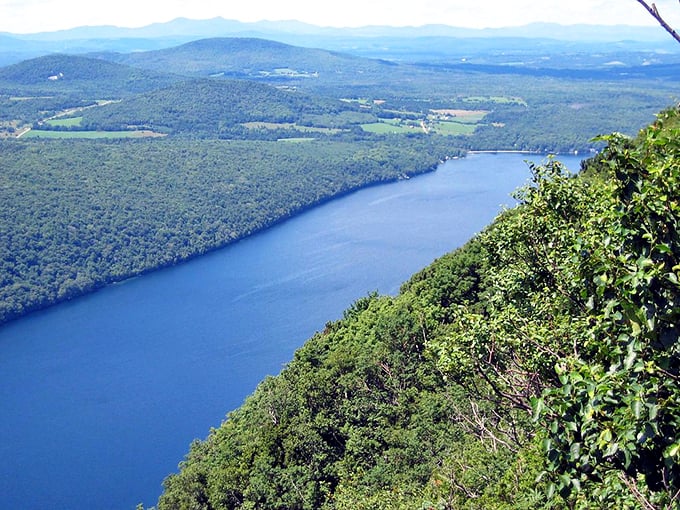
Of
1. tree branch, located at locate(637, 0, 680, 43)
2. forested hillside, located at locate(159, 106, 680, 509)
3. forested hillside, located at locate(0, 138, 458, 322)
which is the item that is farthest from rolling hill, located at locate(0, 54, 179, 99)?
tree branch, located at locate(637, 0, 680, 43)

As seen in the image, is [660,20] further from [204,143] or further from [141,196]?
[204,143]

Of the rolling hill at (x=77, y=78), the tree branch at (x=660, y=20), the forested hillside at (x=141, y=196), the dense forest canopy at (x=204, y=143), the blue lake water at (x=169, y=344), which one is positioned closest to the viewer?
the tree branch at (x=660, y=20)

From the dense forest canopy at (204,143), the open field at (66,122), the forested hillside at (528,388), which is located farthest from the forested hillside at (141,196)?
the forested hillside at (528,388)

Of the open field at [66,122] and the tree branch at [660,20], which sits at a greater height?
the tree branch at [660,20]

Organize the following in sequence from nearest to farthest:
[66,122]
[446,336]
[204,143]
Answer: [446,336] < [204,143] < [66,122]

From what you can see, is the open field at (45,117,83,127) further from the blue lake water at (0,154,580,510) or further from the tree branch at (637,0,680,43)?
the tree branch at (637,0,680,43)

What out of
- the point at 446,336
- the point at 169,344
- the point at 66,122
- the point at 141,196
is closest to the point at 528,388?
the point at 446,336

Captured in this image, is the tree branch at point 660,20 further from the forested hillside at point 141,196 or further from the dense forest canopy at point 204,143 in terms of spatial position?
the forested hillside at point 141,196
